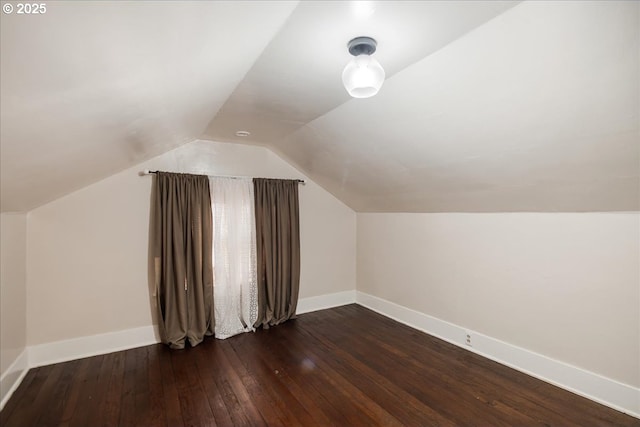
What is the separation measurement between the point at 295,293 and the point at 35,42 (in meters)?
3.46

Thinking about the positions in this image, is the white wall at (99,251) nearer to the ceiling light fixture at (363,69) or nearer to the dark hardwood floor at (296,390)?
the dark hardwood floor at (296,390)

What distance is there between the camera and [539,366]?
2.50 metres

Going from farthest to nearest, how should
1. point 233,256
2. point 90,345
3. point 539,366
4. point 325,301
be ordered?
point 325,301 < point 233,256 < point 90,345 < point 539,366

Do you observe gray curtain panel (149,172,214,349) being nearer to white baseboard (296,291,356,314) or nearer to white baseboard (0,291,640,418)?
white baseboard (0,291,640,418)

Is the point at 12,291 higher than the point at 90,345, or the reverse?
the point at 12,291

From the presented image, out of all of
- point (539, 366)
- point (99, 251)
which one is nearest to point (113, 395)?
point (99, 251)

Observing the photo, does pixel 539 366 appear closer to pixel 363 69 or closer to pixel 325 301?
pixel 325 301

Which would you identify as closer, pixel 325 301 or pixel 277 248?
Answer: pixel 277 248

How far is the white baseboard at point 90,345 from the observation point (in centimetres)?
276

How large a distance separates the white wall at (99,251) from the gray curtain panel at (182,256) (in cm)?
20

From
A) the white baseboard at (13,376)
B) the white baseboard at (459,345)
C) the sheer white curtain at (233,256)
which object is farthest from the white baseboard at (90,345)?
the sheer white curtain at (233,256)

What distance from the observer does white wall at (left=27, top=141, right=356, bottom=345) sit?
2.79 m

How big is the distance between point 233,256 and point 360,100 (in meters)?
2.31

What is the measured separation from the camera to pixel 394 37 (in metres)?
1.49
